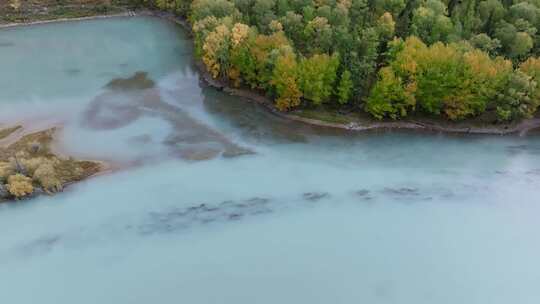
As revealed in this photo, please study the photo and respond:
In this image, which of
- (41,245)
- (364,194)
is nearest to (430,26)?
(364,194)

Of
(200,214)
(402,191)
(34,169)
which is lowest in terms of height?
(200,214)

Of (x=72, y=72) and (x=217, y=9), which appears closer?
(x=217, y=9)

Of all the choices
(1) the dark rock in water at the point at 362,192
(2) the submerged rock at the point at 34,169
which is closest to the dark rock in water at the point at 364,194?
(1) the dark rock in water at the point at 362,192

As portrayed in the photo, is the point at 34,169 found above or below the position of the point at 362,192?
above

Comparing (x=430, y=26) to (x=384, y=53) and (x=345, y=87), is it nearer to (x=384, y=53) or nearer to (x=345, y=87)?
(x=384, y=53)

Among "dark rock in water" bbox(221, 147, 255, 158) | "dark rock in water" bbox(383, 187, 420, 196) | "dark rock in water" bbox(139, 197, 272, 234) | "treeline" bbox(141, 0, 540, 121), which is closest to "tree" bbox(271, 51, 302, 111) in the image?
"treeline" bbox(141, 0, 540, 121)

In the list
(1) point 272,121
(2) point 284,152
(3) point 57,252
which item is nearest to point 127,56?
(1) point 272,121

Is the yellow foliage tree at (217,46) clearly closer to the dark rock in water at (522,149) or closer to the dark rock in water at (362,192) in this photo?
the dark rock in water at (362,192)
